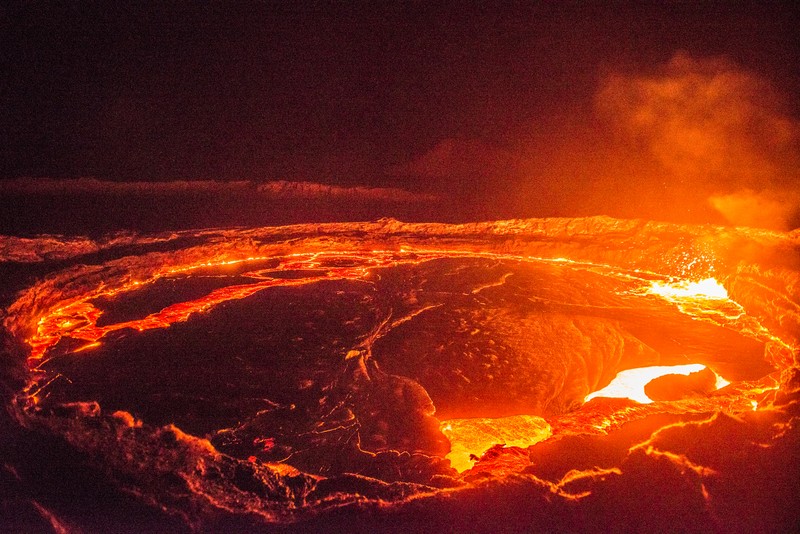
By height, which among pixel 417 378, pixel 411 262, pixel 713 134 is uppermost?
pixel 713 134

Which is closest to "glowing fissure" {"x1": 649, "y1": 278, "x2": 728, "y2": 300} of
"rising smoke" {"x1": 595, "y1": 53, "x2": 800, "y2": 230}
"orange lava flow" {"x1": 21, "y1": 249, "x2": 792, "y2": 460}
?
"orange lava flow" {"x1": 21, "y1": 249, "x2": 792, "y2": 460}

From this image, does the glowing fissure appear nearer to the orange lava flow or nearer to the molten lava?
the orange lava flow

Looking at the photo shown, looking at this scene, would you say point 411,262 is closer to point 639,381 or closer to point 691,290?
point 639,381

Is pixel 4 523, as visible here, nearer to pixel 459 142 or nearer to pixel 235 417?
pixel 235 417

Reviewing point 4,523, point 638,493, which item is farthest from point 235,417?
point 638,493

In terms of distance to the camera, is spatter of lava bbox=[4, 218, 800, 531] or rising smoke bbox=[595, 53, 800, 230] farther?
rising smoke bbox=[595, 53, 800, 230]

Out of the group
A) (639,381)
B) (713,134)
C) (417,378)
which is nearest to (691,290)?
(639,381)

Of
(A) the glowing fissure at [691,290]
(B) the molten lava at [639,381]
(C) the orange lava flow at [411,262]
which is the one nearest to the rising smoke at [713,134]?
(A) the glowing fissure at [691,290]

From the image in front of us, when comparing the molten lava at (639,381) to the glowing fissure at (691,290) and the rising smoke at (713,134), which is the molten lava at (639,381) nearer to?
the glowing fissure at (691,290)
